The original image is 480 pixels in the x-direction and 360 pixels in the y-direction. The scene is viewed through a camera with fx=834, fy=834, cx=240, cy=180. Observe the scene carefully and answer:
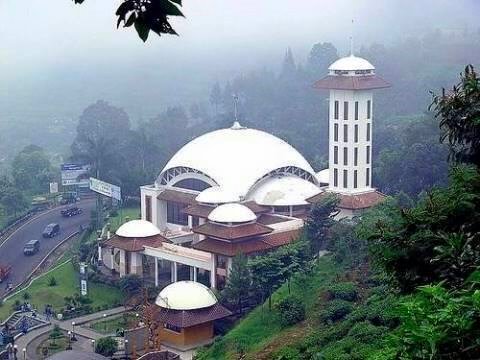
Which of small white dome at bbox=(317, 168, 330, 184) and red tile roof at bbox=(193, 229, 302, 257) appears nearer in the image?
red tile roof at bbox=(193, 229, 302, 257)

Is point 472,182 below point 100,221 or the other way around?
the other way around

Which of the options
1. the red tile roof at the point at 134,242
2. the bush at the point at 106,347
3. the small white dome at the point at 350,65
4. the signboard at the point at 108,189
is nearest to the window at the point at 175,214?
the red tile roof at the point at 134,242

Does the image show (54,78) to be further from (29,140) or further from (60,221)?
(60,221)

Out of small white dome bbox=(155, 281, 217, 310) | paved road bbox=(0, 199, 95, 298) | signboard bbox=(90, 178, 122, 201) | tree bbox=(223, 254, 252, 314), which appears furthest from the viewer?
signboard bbox=(90, 178, 122, 201)

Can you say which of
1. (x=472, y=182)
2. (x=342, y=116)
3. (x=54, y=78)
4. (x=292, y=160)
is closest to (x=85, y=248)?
(x=292, y=160)

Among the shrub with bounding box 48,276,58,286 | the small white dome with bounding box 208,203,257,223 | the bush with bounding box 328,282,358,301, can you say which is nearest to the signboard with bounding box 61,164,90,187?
the shrub with bounding box 48,276,58,286

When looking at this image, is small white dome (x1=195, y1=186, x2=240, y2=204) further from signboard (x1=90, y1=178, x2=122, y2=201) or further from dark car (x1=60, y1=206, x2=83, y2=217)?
dark car (x1=60, y1=206, x2=83, y2=217)

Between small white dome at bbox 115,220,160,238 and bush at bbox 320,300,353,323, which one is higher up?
bush at bbox 320,300,353,323
